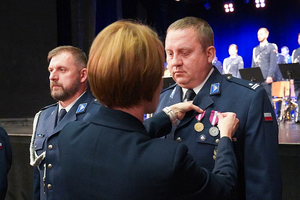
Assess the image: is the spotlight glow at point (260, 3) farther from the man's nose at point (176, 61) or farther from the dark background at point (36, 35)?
Result: the man's nose at point (176, 61)

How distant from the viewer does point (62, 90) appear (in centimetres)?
229

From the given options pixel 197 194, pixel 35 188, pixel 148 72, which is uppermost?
pixel 148 72

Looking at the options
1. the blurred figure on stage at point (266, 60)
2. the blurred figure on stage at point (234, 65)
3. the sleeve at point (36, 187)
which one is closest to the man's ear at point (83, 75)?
the sleeve at point (36, 187)

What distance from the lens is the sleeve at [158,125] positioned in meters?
1.41

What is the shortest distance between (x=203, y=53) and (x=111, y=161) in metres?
0.88

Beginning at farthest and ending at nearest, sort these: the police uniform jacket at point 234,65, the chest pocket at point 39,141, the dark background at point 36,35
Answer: the police uniform jacket at point 234,65 → the dark background at point 36,35 → the chest pocket at point 39,141

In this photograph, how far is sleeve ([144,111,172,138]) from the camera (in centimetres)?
141

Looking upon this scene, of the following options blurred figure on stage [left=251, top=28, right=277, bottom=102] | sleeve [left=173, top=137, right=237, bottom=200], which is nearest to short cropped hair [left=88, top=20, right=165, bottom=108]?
sleeve [left=173, top=137, right=237, bottom=200]

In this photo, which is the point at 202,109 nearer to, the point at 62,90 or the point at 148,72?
the point at 148,72

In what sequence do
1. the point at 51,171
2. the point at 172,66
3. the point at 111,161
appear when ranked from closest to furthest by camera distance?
the point at 111,161, the point at 172,66, the point at 51,171

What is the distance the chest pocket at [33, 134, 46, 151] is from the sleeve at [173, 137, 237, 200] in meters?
1.44

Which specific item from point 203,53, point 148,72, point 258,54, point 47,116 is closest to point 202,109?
point 203,53

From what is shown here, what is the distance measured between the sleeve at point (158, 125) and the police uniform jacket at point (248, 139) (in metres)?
0.13

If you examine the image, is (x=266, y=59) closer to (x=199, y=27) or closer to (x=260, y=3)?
(x=260, y=3)
